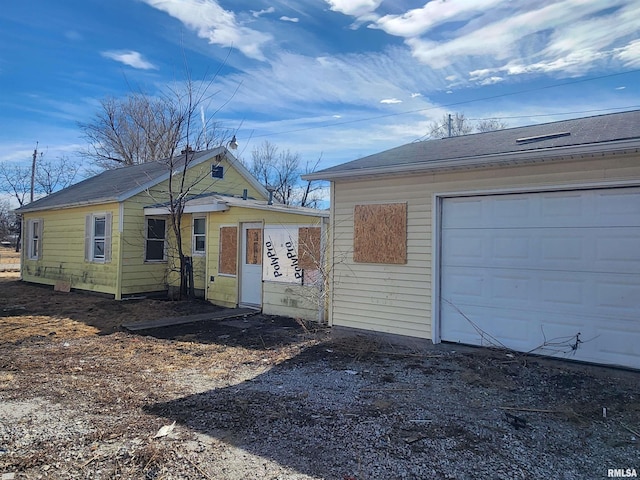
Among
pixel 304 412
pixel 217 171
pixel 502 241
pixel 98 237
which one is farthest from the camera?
pixel 217 171

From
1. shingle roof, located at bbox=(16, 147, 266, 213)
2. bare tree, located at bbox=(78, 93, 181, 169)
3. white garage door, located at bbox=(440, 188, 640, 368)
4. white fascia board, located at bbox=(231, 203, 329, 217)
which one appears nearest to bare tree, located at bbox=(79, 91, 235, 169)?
bare tree, located at bbox=(78, 93, 181, 169)

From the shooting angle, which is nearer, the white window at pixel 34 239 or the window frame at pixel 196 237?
the window frame at pixel 196 237

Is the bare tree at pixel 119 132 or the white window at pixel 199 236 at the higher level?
the bare tree at pixel 119 132

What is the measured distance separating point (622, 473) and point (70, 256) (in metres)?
15.4

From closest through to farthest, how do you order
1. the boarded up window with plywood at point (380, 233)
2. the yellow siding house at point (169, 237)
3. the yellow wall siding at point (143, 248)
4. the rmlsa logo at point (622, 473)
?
the rmlsa logo at point (622, 473) < the boarded up window with plywood at point (380, 233) < the yellow siding house at point (169, 237) < the yellow wall siding at point (143, 248)

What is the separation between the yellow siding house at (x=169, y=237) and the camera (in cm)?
931

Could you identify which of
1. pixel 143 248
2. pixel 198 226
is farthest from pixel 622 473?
pixel 143 248

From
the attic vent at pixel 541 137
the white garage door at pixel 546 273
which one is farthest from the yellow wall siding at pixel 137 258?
the attic vent at pixel 541 137

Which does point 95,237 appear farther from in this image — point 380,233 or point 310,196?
point 310,196

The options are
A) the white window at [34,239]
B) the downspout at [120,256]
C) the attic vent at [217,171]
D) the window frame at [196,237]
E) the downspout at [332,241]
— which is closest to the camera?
the downspout at [332,241]

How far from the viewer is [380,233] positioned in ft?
23.5

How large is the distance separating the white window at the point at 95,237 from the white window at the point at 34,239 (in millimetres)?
4038

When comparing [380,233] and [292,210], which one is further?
[292,210]

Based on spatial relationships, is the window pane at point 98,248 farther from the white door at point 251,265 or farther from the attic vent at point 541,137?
the attic vent at point 541,137
